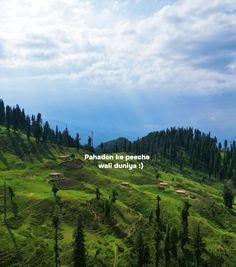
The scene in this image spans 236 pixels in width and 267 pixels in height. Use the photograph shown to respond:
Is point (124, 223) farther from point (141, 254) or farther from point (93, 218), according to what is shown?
point (141, 254)

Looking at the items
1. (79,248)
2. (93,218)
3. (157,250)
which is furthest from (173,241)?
(79,248)

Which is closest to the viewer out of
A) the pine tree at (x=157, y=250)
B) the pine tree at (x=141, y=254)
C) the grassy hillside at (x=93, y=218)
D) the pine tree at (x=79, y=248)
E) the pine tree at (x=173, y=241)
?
the pine tree at (x=79, y=248)

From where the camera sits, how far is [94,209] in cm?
13450

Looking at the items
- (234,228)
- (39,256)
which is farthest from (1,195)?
(234,228)

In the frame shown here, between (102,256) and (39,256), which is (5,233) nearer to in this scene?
(39,256)

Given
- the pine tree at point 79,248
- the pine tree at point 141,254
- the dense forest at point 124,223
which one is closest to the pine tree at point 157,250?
the dense forest at point 124,223

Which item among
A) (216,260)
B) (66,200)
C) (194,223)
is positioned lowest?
(216,260)

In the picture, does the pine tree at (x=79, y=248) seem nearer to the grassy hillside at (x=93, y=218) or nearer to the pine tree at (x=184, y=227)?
the grassy hillside at (x=93, y=218)

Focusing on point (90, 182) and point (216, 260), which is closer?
point (216, 260)

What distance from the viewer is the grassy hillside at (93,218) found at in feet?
343

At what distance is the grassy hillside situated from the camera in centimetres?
10469

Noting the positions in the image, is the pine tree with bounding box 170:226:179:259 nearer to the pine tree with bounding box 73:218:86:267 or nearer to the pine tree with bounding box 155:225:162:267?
the pine tree with bounding box 155:225:162:267

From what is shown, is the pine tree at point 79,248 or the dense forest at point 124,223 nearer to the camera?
the pine tree at point 79,248

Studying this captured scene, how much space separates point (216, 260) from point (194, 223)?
20.4 metres
